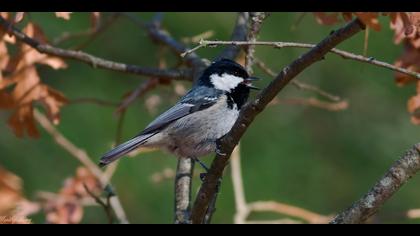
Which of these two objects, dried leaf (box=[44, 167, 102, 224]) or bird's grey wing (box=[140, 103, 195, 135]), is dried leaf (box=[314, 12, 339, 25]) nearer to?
bird's grey wing (box=[140, 103, 195, 135])

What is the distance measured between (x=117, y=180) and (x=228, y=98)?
1429 millimetres

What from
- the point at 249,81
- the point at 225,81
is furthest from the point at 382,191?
the point at 225,81

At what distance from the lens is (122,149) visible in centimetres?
346

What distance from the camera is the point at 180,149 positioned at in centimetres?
382

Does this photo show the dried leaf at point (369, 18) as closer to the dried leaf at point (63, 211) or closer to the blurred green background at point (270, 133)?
the dried leaf at point (63, 211)

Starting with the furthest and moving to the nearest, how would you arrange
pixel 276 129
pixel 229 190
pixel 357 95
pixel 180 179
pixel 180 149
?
pixel 357 95 → pixel 276 129 → pixel 229 190 → pixel 180 149 → pixel 180 179

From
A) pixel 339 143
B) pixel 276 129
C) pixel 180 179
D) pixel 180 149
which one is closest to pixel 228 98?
pixel 180 149

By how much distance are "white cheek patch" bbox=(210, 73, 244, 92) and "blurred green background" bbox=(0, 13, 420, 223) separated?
0.80 meters

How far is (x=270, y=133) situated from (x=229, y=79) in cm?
149

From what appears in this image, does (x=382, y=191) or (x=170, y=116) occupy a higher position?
(x=170, y=116)

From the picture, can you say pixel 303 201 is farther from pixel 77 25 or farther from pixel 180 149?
pixel 77 25

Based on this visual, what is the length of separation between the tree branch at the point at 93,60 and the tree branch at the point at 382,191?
1772 millimetres

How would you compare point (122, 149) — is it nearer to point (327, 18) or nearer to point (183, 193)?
point (183, 193)

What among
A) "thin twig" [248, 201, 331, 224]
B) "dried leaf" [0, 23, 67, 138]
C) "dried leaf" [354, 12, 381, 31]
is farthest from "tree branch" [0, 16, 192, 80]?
"dried leaf" [354, 12, 381, 31]
